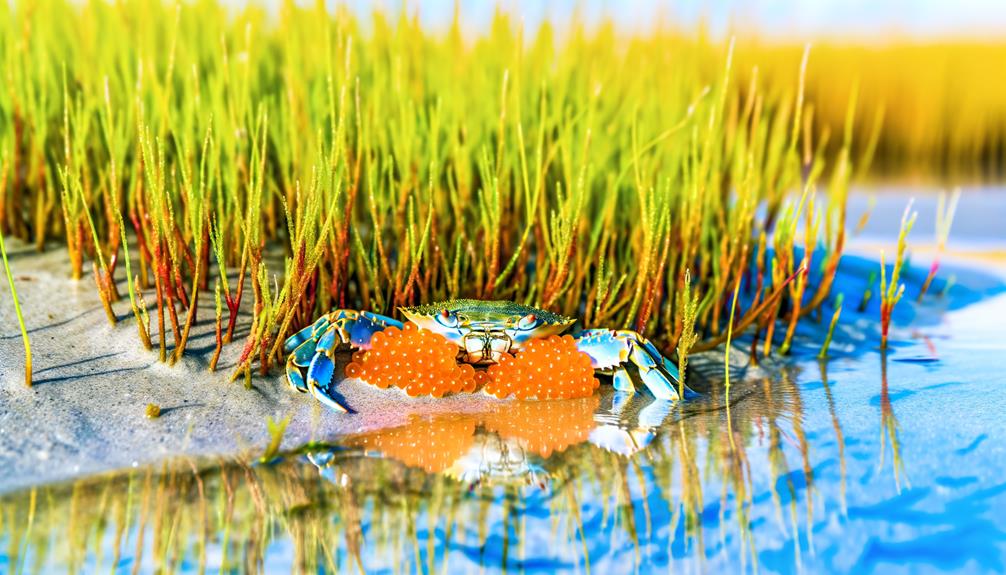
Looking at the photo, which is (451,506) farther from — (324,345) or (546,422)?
(324,345)

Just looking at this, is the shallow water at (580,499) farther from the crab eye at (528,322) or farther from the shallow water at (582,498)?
the crab eye at (528,322)

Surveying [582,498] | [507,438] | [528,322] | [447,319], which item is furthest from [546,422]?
[582,498]

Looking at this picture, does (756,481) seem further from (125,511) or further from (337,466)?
(125,511)

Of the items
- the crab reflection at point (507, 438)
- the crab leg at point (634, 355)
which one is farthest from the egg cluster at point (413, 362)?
the crab leg at point (634, 355)

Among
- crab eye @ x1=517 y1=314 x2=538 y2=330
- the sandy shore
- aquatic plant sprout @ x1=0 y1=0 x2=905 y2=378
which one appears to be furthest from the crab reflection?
aquatic plant sprout @ x1=0 y1=0 x2=905 y2=378

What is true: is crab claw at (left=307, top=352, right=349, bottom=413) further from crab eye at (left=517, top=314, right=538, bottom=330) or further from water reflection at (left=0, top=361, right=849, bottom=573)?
crab eye at (left=517, top=314, right=538, bottom=330)

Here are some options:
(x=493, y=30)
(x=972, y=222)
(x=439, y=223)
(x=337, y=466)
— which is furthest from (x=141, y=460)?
(x=972, y=222)
